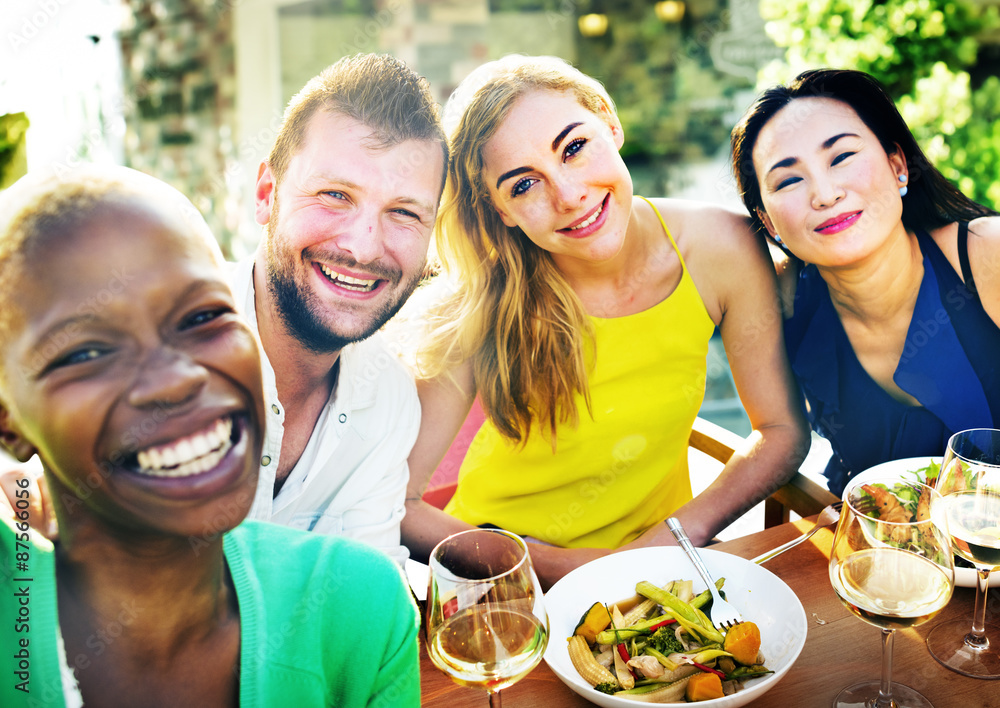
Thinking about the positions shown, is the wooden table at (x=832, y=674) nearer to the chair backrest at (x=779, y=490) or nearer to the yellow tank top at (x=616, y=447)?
the chair backrest at (x=779, y=490)

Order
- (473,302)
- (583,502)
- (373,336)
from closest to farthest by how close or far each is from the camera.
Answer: (373,336) < (473,302) < (583,502)

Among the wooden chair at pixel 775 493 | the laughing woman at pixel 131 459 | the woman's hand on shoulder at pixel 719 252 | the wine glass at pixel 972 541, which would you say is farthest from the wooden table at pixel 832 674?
the woman's hand on shoulder at pixel 719 252

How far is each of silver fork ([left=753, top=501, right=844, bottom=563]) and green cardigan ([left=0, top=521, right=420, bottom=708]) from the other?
59 cm

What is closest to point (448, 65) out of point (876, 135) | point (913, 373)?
point (876, 135)

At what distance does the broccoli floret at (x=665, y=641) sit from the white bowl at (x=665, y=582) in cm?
10

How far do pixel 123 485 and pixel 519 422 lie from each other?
3.31 feet

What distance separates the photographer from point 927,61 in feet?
10.7

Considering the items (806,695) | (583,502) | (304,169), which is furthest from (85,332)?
(583,502)

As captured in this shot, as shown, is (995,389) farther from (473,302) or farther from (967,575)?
(473,302)

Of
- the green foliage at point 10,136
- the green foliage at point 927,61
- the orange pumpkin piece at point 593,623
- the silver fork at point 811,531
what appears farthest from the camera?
the green foliage at point 927,61

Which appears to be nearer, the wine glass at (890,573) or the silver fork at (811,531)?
the wine glass at (890,573)

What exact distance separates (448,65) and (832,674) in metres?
3.45

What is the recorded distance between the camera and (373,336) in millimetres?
1206

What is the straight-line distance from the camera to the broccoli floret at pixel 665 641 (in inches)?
38.9
